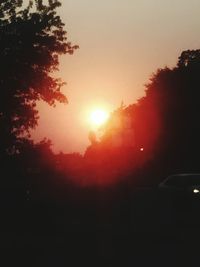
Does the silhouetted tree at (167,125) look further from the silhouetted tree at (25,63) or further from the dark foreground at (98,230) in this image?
the dark foreground at (98,230)

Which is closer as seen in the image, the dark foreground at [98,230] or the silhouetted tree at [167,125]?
the dark foreground at [98,230]

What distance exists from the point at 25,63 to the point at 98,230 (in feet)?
62.9

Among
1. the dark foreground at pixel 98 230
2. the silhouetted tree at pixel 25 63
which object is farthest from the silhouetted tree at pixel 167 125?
the dark foreground at pixel 98 230

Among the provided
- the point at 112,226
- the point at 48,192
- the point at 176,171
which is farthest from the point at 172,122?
the point at 112,226

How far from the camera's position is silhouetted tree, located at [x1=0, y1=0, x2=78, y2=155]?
33156 mm

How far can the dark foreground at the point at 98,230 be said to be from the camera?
12.9m

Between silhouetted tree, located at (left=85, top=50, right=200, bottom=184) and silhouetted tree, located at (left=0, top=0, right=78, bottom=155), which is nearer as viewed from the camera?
silhouetted tree, located at (left=0, top=0, right=78, bottom=155)

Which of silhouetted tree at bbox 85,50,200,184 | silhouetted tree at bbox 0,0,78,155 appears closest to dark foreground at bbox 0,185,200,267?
silhouetted tree at bbox 0,0,78,155

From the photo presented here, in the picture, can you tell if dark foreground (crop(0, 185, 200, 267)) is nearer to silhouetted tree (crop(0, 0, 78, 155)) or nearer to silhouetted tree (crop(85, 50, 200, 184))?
silhouetted tree (crop(0, 0, 78, 155))

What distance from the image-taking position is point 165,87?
213ft

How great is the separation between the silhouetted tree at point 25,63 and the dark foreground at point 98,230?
15008 mm

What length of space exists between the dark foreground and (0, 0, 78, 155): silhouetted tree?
49.2 feet

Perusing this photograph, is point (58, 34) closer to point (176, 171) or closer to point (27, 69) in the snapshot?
point (27, 69)

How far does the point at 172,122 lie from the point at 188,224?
42944mm
